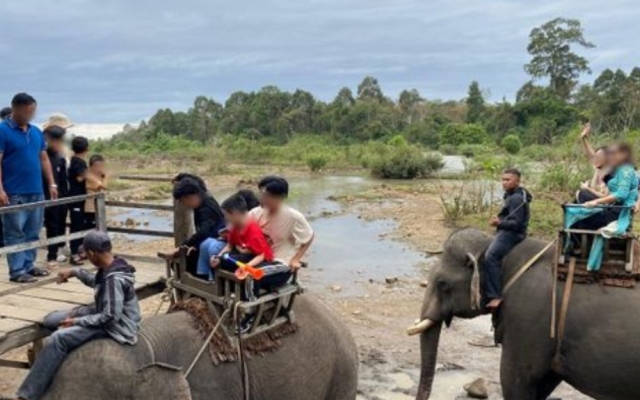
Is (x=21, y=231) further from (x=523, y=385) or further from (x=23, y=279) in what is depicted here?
(x=523, y=385)

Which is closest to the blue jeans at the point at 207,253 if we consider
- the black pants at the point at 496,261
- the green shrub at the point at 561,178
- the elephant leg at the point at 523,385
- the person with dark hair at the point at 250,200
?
the person with dark hair at the point at 250,200

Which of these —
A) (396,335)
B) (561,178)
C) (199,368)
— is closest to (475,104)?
(561,178)

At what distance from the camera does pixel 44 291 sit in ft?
19.2

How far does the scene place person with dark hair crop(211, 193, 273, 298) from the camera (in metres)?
4.57

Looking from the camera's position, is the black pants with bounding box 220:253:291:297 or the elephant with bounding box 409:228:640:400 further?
the elephant with bounding box 409:228:640:400

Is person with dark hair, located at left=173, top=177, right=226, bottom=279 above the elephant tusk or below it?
above

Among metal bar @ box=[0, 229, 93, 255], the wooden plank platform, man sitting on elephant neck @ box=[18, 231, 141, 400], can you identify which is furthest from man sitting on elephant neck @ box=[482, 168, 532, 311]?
metal bar @ box=[0, 229, 93, 255]

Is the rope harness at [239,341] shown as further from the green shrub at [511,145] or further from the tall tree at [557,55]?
the tall tree at [557,55]

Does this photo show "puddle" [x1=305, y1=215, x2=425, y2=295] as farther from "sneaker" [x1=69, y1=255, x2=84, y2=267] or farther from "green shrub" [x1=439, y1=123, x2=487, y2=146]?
"green shrub" [x1=439, y1=123, x2=487, y2=146]

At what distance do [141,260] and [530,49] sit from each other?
6204 cm

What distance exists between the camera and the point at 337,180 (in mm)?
36125

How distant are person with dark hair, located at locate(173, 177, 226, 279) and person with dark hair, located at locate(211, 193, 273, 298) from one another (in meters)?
0.12

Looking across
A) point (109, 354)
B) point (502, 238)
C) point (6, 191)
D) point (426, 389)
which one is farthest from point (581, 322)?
point (6, 191)

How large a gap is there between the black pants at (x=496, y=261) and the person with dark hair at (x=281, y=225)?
5.58ft
